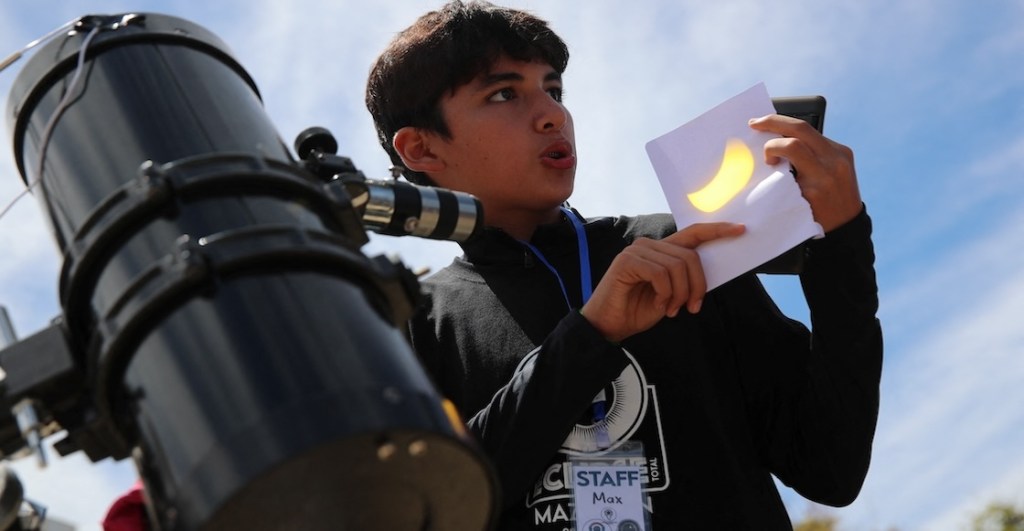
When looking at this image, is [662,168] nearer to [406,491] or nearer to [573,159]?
[573,159]

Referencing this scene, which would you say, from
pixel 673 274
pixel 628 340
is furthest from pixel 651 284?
pixel 628 340

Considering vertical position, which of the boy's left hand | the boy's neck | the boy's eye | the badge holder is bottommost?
the badge holder

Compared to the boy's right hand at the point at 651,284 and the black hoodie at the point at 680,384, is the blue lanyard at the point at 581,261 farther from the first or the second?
Result: the boy's right hand at the point at 651,284

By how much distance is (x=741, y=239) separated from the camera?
214cm

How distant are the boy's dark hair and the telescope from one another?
2.03 metres

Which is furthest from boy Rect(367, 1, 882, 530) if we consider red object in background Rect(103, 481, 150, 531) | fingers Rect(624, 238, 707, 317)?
red object in background Rect(103, 481, 150, 531)

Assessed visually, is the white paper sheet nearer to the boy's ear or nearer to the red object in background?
the red object in background

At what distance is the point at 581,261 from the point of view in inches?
113

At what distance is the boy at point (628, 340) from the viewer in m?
2.24

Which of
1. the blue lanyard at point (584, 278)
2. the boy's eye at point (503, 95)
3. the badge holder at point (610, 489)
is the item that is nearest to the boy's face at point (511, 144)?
Result: the boy's eye at point (503, 95)

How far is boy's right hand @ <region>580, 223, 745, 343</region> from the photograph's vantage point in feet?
7.16

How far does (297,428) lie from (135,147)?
0.46 metres

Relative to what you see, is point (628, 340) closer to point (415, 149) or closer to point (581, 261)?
point (581, 261)

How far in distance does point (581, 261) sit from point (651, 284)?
0.65 meters
